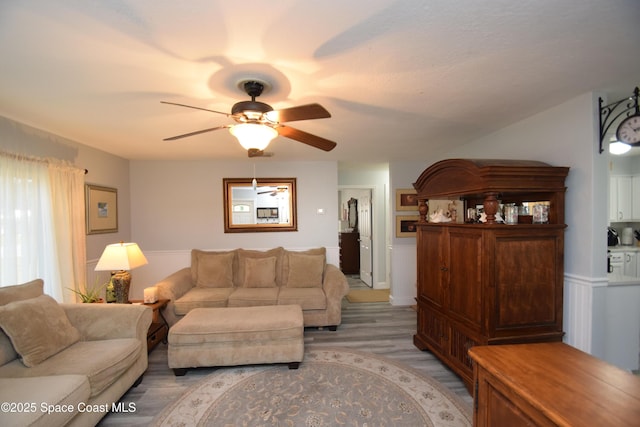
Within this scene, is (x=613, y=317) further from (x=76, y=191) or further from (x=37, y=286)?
(x=76, y=191)

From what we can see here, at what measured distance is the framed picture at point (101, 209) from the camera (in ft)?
10.5

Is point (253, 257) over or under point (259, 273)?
over

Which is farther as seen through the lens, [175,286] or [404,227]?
[404,227]

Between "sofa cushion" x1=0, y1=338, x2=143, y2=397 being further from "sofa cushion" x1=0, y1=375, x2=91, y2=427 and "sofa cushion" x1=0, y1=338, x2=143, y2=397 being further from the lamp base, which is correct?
the lamp base

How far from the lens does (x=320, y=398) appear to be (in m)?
2.05

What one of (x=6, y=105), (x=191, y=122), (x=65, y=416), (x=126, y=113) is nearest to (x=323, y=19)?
(x=191, y=122)

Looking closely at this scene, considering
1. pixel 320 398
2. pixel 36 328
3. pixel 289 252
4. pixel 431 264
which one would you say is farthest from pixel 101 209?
pixel 431 264

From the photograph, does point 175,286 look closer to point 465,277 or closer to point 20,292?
point 20,292

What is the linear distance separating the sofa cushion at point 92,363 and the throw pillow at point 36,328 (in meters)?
0.06

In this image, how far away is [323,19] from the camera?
1.16 metres

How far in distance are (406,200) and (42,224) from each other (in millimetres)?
4575

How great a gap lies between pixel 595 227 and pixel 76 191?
4861 millimetres

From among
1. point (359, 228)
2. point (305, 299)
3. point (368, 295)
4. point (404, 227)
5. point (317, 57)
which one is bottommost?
point (368, 295)

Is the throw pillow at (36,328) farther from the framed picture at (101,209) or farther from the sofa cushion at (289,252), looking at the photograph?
the sofa cushion at (289,252)
